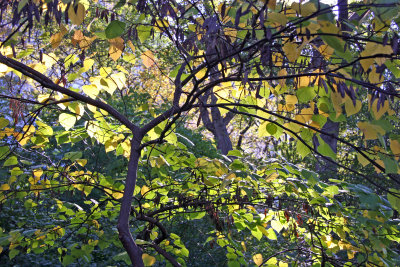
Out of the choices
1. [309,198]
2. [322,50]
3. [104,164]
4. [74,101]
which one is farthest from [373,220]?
[104,164]

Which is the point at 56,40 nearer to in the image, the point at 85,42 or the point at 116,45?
the point at 85,42

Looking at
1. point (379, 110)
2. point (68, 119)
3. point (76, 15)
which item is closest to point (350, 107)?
point (379, 110)

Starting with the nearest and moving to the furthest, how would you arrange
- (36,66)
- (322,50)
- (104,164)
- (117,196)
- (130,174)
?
1. (322,50)
2. (130,174)
3. (36,66)
4. (117,196)
5. (104,164)

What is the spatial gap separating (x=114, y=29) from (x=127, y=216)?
Answer: 31.9 inches

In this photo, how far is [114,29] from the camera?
1339 mm

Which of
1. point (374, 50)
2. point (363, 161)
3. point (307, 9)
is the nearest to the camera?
point (307, 9)

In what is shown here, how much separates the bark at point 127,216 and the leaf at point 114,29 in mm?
650

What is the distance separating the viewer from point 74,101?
1.97 meters

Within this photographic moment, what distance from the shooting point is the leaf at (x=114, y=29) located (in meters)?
1.33

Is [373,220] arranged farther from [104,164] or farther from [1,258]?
[104,164]

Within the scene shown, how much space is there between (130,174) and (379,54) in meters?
1.14

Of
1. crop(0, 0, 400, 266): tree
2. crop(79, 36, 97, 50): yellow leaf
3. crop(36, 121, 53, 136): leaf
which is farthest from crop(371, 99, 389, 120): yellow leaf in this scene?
crop(36, 121, 53, 136): leaf

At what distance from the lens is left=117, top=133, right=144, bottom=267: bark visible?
1.70 m

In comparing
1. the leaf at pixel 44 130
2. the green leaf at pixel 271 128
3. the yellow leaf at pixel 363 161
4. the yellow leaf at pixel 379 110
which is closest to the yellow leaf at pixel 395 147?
the yellow leaf at pixel 379 110
